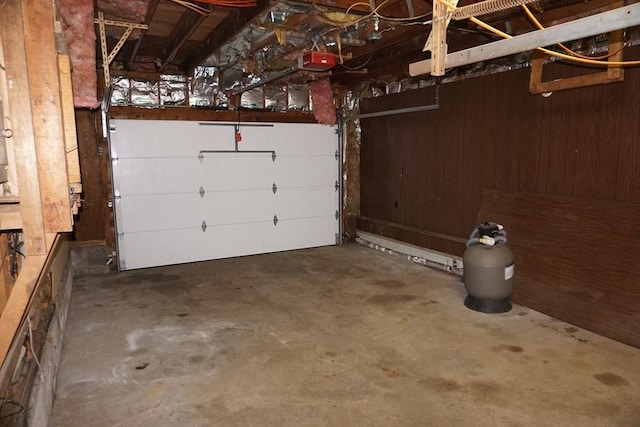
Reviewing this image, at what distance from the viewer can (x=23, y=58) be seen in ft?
5.05

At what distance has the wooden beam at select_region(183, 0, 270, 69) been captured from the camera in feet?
10.1

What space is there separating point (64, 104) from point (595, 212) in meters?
3.59

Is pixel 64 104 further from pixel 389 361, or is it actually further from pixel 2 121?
pixel 389 361

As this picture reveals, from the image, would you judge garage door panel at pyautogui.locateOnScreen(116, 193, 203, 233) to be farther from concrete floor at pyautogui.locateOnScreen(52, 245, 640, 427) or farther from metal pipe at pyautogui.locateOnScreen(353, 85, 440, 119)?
metal pipe at pyautogui.locateOnScreen(353, 85, 440, 119)

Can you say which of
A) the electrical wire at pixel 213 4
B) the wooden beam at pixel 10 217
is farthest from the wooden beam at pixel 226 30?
the wooden beam at pixel 10 217

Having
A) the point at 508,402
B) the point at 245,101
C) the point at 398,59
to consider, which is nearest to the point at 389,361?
the point at 508,402

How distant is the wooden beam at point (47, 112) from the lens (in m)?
1.55

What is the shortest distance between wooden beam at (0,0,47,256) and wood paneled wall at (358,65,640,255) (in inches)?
147

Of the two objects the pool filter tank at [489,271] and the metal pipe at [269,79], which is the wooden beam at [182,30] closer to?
the metal pipe at [269,79]

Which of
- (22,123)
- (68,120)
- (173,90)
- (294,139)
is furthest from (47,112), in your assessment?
(294,139)

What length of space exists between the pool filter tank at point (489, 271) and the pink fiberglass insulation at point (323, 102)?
3.18 meters

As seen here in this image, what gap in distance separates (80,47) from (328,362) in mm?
2438

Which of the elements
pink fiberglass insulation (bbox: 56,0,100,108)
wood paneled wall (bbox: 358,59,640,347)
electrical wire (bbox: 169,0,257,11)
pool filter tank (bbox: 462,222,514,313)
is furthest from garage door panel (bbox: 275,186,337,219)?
pink fiberglass insulation (bbox: 56,0,100,108)

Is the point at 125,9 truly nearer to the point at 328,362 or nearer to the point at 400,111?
the point at 328,362
